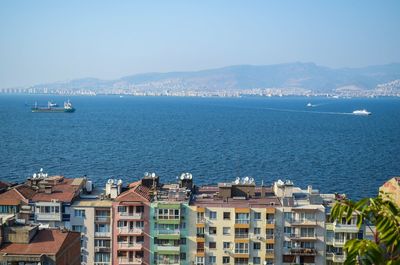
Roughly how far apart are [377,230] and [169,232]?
3391 centimetres

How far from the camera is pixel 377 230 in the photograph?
6918 millimetres

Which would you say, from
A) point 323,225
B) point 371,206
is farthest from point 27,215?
point 371,206

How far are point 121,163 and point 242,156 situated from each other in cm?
2325

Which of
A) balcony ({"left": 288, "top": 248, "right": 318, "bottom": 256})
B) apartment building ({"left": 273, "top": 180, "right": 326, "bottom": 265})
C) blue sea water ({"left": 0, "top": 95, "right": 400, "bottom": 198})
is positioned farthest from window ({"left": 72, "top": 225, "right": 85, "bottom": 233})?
blue sea water ({"left": 0, "top": 95, "right": 400, "bottom": 198})

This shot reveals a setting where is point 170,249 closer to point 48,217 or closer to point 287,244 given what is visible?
point 287,244

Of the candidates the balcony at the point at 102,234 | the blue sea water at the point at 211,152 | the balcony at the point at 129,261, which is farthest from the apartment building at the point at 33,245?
the blue sea water at the point at 211,152

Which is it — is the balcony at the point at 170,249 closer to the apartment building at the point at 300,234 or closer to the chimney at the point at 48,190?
the apartment building at the point at 300,234

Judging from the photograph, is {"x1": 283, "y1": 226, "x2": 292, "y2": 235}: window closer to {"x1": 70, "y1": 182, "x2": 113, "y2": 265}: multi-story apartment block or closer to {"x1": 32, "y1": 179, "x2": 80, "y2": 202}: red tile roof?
{"x1": 70, "y1": 182, "x2": 113, "y2": 265}: multi-story apartment block

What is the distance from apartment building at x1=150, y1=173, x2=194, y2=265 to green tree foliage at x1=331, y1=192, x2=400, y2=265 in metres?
33.3

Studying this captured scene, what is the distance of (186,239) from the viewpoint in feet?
132

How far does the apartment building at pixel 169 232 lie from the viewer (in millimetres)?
40062

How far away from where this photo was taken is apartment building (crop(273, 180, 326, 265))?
39906 millimetres

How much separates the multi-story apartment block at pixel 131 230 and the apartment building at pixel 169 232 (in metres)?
0.47

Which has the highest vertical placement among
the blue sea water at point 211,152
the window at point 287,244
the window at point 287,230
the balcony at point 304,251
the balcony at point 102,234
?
the window at point 287,230
